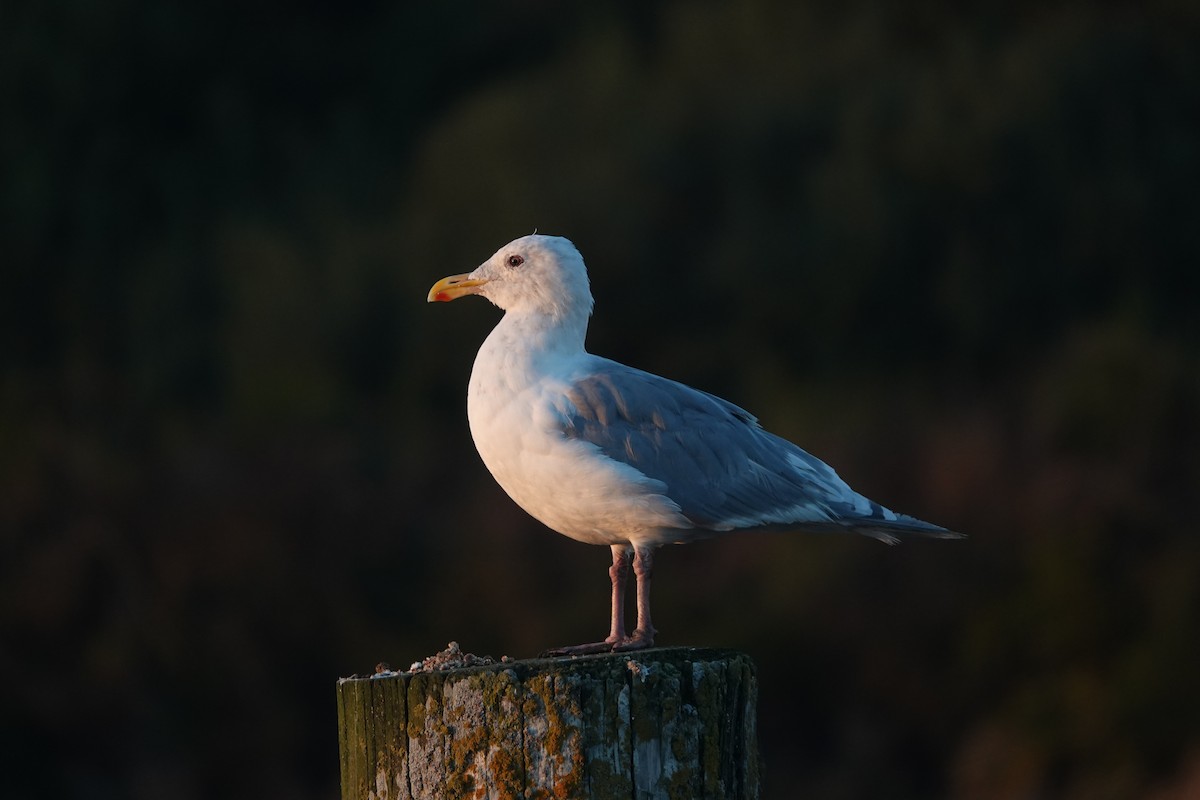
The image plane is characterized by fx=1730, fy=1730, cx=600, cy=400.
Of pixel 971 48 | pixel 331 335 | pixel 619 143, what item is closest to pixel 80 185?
pixel 331 335

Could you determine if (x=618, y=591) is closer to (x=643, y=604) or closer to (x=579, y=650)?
(x=643, y=604)

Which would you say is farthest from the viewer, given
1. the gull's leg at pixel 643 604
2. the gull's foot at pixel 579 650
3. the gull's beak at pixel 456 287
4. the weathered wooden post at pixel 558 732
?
the gull's beak at pixel 456 287

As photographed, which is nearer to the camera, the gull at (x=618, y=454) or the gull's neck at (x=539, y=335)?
the gull at (x=618, y=454)

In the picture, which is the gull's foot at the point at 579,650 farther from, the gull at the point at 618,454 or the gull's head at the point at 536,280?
the gull's head at the point at 536,280

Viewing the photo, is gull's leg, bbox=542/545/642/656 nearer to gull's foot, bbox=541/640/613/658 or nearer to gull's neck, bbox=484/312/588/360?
gull's foot, bbox=541/640/613/658

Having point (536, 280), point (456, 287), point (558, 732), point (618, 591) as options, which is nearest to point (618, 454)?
point (618, 591)

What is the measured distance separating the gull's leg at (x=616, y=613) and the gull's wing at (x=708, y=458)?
0.93 ft

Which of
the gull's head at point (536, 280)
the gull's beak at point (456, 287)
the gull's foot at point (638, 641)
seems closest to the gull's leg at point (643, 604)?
the gull's foot at point (638, 641)

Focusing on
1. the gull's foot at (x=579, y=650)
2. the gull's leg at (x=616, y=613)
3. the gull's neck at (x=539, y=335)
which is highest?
the gull's neck at (x=539, y=335)

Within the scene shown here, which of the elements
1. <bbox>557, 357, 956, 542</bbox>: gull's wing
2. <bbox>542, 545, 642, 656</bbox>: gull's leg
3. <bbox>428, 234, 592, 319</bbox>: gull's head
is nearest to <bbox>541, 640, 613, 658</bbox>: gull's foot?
<bbox>542, 545, 642, 656</bbox>: gull's leg

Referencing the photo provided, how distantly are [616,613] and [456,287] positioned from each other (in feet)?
3.41

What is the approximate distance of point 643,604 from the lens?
13.0 ft

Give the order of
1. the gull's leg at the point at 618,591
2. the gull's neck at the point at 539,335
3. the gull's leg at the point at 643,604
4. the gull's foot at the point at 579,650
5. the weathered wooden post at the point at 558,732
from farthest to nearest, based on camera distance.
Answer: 1. the gull's neck at the point at 539,335
2. the gull's leg at the point at 618,591
3. the gull's leg at the point at 643,604
4. the gull's foot at the point at 579,650
5. the weathered wooden post at the point at 558,732

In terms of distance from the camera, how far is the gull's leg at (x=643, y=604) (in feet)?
12.8
